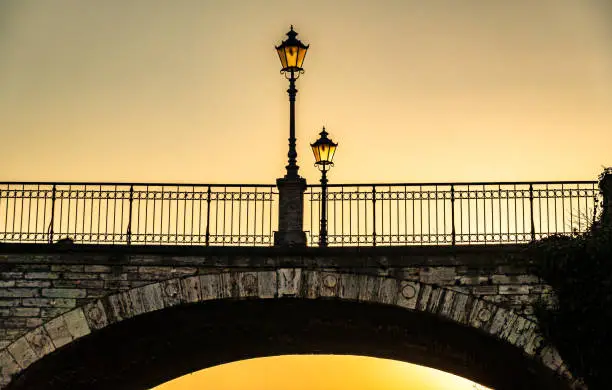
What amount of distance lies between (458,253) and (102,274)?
6816 mm

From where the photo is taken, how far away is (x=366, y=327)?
83.6 ft

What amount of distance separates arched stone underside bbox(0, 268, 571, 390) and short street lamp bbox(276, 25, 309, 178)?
A: 2.14m

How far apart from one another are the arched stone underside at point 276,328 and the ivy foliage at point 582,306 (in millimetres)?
351

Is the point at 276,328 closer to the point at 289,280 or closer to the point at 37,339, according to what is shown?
the point at 289,280

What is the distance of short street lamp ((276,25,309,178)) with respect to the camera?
2283cm

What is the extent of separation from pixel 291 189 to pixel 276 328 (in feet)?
14.5

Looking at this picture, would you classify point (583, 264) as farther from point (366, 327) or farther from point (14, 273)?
point (14, 273)

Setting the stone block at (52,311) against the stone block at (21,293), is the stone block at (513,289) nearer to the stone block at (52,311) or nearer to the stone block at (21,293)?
the stone block at (52,311)

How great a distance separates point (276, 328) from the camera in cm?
2612

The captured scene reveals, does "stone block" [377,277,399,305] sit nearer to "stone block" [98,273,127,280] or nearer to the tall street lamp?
the tall street lamp

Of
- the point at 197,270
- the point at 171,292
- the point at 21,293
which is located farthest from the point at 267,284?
the point at 21,293

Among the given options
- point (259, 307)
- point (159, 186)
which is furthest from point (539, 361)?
point (159, 186)

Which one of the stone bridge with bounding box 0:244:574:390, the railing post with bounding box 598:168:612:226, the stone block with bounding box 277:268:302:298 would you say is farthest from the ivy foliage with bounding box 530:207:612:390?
the stone block with bounding box 277:268:302:298

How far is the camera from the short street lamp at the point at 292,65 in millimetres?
22828
